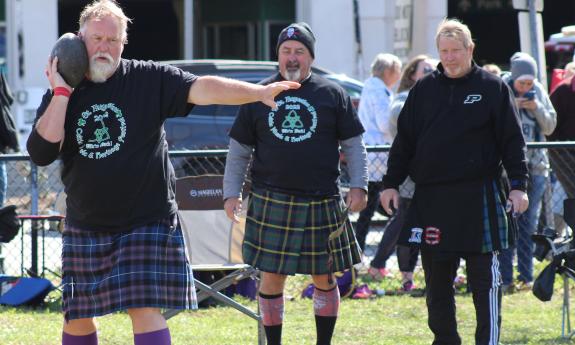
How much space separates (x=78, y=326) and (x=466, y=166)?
77.2 inches

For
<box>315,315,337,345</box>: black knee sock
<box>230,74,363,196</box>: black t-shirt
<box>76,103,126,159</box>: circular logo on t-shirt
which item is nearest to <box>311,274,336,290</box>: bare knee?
<box>315,315,337,345</box>: black knee sock

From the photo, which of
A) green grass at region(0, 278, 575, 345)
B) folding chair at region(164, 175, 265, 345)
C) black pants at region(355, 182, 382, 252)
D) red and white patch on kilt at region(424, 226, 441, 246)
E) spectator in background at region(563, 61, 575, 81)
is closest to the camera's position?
red and white patch on kilt at region(424, 226, 441, 246)

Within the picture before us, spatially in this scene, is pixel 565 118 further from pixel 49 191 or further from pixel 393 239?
pixel 49 191

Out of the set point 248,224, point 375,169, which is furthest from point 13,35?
point 248,224

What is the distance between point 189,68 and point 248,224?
6.64 metres

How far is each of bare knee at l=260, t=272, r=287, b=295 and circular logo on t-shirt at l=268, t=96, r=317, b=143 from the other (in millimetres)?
706

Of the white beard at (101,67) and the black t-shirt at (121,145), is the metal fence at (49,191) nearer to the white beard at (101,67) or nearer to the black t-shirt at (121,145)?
the black t-shirt at (121,145)

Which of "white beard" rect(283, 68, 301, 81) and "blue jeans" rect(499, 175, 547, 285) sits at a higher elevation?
"white beard" rect(283, 68, 301, 81)

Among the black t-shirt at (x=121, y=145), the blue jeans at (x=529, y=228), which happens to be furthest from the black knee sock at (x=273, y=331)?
the blue jeans at (x=529, y=228)

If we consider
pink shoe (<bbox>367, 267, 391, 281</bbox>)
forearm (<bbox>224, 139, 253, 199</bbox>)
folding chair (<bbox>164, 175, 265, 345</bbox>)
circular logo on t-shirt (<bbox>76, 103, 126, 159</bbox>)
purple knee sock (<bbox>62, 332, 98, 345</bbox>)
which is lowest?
pink shoe (<bbox>367, 267, 391, 281</bbox>)

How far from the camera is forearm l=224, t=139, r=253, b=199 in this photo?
598 cm

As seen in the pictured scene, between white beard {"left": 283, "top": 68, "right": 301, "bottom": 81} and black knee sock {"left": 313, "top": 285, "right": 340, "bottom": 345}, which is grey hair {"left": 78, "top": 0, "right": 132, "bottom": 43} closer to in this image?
white beard {"left": 283, "top": 68, "right": 301, "bottom": 81}

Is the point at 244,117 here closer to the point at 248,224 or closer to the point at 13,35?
the point at 248,224

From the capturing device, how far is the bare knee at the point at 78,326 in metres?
4.79
